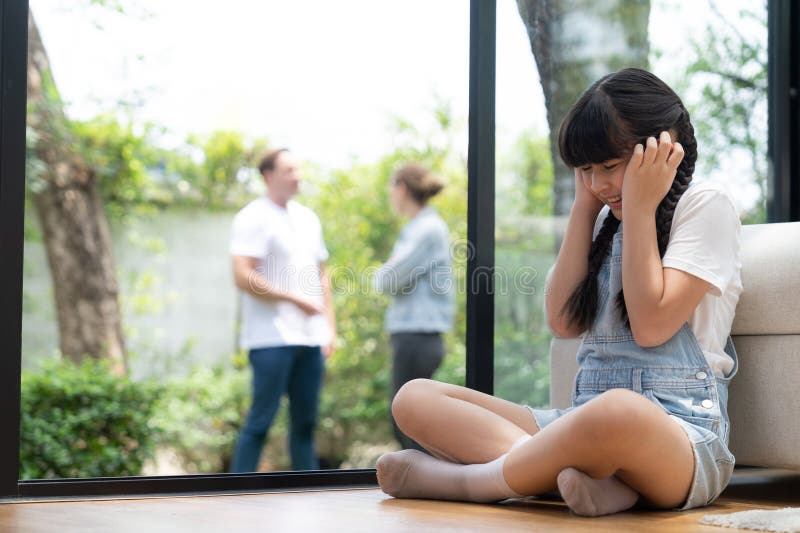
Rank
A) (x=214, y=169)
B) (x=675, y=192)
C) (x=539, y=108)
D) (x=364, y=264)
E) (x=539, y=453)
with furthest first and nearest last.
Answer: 1. (x=364, y=264)
2. (x=214, y=169)
3. (x=539, y=108)
4. (x=675, y=192)
5. (x=539, y=453)

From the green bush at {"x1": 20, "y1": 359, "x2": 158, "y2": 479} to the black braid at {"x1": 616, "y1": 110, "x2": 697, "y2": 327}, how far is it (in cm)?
280

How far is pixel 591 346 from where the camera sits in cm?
195

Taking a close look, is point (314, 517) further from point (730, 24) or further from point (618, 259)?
point (730, 24)

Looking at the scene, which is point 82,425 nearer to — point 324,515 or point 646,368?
point 324,515

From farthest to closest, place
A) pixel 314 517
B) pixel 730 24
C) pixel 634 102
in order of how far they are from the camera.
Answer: pixel 730 24 → pixel 634 102 → pixel 314 517

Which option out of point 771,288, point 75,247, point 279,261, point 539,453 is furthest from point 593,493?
point 75,247

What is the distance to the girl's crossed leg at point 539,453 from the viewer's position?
5.25 ft

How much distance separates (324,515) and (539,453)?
403 millimetres

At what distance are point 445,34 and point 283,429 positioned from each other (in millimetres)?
2350

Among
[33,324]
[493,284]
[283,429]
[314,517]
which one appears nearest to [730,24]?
[493,284]

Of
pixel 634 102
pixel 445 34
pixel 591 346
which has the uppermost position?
pixel 445 34

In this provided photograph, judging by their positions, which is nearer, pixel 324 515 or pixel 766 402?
pixel 324 515

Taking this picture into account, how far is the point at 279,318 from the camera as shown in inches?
131

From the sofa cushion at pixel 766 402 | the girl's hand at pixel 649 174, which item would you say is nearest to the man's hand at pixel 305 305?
the sofa cushion at pixel 766 402
